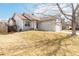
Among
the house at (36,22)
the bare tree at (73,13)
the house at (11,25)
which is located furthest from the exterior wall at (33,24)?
the bare tree at (73,13)

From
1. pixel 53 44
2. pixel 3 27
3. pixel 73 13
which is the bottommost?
pixel 53 44

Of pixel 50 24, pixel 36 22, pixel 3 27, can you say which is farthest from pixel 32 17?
pixel 3 27

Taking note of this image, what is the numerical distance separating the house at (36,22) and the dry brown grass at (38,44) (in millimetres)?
48

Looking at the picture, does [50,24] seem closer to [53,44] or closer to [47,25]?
[47,25]

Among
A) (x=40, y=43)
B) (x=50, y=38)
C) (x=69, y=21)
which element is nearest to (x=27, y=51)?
(x=40, y=43)

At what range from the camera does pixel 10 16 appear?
145cm

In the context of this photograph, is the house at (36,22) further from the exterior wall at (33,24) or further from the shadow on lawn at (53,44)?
the shadow on lawn at (53,44)

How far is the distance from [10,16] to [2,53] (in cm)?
35

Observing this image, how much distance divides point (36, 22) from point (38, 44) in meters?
0.21

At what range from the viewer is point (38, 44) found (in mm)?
1446

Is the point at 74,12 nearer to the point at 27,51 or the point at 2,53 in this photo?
the point at 27,51

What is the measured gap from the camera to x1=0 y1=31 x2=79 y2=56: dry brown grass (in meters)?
1.43

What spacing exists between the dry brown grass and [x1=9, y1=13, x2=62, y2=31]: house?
0.16ft

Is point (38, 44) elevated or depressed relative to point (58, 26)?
depressed
